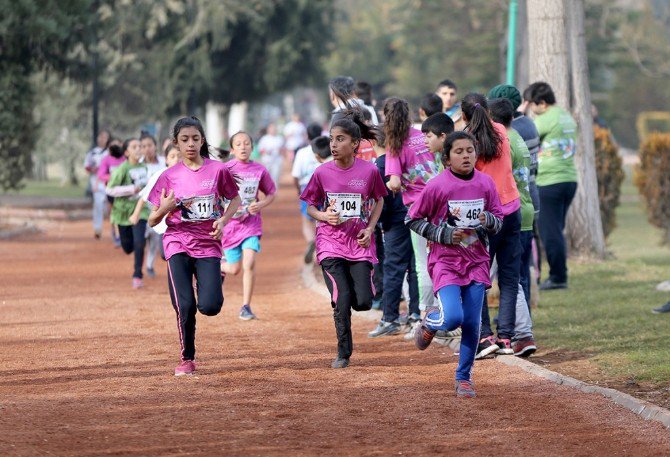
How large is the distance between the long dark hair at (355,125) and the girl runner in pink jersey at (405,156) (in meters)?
0.18

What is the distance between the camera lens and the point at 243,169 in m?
12.5

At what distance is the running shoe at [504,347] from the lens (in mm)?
10508

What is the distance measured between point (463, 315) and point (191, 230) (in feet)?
6.96

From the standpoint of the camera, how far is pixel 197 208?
9727 mm

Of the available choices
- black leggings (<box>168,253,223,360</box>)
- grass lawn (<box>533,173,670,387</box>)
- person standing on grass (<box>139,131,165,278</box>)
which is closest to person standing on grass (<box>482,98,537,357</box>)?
grass lawn (<box>533,173,670,387</box>)

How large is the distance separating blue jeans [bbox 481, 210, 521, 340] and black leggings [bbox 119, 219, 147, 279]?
6.47m

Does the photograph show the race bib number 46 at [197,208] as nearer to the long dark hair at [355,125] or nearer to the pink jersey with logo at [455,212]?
the long dark hair at [355,125]

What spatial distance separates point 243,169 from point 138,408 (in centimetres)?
438

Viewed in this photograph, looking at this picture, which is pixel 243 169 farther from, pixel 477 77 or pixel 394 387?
pixel 477 77

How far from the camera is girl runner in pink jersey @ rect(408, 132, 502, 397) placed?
29.2 ft

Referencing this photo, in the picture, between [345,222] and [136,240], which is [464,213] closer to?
→ [345,222]

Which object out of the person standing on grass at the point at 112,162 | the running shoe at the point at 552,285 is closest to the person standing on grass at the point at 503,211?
the running shoe at the point at 552,285

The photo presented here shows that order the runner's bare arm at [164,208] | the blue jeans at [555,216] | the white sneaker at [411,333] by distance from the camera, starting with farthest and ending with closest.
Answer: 1. the blue jeans at [555,216]
2. the white sneaker at [411,333]
3. the runner's bare arm at [164,208]

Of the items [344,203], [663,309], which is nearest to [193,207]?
[344,203]
